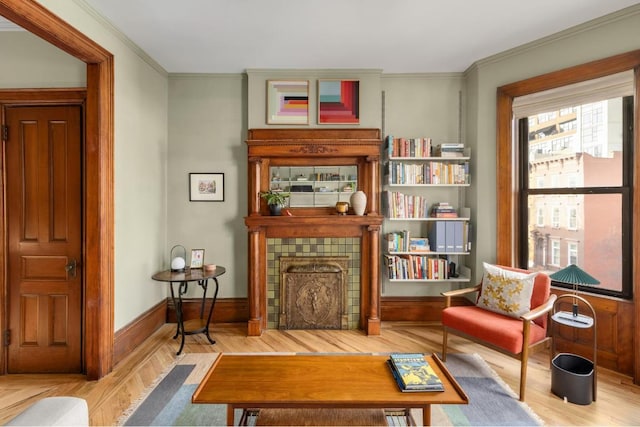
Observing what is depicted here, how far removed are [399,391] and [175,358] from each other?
2213mm

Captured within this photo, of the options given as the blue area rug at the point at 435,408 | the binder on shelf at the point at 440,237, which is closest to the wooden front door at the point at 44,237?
the blue area rug at the point at 435,408

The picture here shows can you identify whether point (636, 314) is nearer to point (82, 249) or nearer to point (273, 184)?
point (273, 184)

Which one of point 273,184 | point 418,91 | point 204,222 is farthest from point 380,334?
point 418,91

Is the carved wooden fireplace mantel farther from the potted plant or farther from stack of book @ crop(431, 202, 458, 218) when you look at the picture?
stack of book @ crop(431, 202, 458, 218)

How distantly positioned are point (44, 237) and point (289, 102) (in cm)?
270

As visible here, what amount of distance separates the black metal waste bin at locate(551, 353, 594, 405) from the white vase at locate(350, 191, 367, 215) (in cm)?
213

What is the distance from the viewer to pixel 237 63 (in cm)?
344

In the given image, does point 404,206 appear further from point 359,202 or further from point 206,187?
point 206,187

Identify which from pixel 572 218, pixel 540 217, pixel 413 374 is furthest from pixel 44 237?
pixel 572 218

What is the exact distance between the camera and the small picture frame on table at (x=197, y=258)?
345cm

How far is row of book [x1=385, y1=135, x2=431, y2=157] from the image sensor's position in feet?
11.6

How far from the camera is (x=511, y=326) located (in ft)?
8.11

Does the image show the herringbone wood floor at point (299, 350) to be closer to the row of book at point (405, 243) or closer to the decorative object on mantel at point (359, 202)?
the row of book at point (405, 243)

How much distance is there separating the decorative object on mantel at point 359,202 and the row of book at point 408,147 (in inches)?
22.6
